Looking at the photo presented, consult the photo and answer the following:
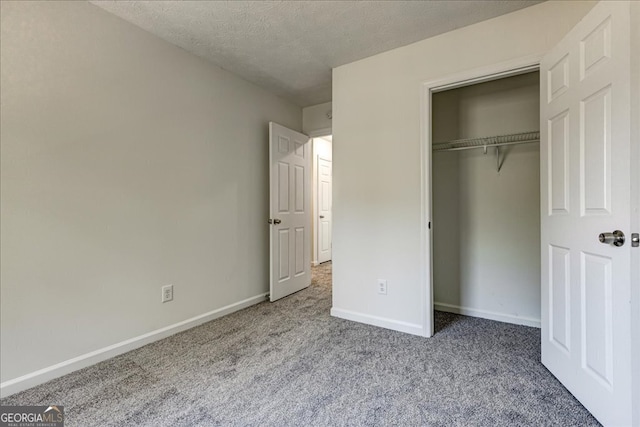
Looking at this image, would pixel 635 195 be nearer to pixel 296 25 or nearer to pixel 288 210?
pixel 296 25

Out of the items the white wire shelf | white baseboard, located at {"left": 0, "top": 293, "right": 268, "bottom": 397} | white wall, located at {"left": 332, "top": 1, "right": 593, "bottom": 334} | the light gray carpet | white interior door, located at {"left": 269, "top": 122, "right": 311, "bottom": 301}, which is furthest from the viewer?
white interior door, located at {"left": 269, "top": 122, "right": 311, "bottom": 301}

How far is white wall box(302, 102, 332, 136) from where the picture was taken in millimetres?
3793

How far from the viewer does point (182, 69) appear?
249cm

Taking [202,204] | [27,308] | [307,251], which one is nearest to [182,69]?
[202,204]

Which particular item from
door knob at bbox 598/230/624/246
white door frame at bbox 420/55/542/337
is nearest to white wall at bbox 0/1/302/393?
white door frame at bbox 420/55/542/337

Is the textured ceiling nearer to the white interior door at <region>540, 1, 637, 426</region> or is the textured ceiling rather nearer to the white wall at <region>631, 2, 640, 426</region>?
the white interior door at <region>540, 1, 637, 426</region>

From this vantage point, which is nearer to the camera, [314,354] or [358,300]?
[314,354]

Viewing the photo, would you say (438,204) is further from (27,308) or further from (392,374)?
(27,308)

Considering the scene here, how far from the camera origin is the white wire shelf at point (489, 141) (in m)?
2.45

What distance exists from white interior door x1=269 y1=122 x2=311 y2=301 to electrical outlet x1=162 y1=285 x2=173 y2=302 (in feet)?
3.52

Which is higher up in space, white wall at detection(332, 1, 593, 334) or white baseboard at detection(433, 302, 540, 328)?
white wall at detection(332, 1, 593, 334)

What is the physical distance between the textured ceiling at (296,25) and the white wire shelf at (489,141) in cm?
96

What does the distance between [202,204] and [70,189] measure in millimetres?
965

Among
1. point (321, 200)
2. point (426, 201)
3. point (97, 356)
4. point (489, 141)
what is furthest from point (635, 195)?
point (321, 200)
